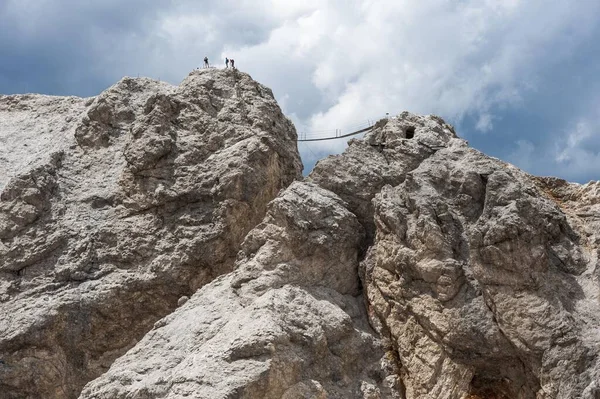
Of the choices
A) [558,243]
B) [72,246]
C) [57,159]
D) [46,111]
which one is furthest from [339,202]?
[46,111]

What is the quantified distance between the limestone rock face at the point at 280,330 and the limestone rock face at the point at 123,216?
2.25 m

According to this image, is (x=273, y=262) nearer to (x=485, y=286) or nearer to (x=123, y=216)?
(x=485, y=286)

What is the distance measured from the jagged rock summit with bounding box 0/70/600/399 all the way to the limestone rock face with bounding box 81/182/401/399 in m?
0.04

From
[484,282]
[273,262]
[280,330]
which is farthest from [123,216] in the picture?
[484,282]

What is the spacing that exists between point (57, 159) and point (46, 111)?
14.8 feet

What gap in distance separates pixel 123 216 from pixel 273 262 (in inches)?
196

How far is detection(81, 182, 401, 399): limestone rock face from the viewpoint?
12766mm

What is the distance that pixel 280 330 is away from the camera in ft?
43.4

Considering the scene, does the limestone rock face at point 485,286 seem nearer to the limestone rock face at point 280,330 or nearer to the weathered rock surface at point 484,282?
the weathered rock surface at point 484,282

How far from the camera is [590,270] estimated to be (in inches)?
551

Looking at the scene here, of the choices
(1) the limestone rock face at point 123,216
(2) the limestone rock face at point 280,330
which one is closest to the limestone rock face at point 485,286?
(2) the limestone rock face at point 280,330

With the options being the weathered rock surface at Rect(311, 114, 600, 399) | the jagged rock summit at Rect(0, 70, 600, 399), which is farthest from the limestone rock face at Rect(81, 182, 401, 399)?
the weathered rock surface at Rect(311, 114, 600, 399)

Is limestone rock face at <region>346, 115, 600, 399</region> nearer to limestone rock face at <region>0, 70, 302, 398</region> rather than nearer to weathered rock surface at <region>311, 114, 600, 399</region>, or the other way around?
weathered rock surface at <region>311, 114, 600, 399</region>

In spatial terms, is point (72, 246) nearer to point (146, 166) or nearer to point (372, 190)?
point (146, 166)
